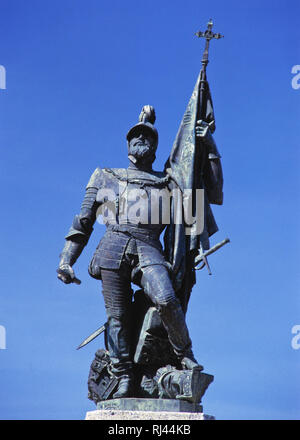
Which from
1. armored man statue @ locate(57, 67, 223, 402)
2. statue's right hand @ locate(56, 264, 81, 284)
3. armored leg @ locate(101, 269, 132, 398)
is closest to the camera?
armored man statue @ locate(57, 67, 223, 402)

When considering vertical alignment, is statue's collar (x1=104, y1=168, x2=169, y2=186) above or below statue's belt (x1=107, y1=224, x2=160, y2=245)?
above

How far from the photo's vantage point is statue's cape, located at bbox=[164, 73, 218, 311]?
34.7ft

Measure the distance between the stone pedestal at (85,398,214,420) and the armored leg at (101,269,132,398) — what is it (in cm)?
40

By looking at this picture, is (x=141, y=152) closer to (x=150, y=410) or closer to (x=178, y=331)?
(x=178, y=331)

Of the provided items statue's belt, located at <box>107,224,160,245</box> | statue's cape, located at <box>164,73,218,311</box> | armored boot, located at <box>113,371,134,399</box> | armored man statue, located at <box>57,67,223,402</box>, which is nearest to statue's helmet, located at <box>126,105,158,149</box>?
armored man statue, located at <box>57,67,223,402</box>

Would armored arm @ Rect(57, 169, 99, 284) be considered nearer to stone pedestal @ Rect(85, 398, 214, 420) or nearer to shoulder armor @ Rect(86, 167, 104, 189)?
shoulder armor @ Rect(86, 167, 104, 189)

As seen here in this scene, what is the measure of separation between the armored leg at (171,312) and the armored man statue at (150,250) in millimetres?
11

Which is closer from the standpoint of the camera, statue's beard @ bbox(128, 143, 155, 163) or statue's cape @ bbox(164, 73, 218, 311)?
statue's cape @ bbox(164, 73, 218, 311)

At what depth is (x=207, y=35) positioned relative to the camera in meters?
11.1

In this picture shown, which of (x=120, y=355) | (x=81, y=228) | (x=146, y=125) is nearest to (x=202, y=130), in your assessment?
(x=146, y=125)

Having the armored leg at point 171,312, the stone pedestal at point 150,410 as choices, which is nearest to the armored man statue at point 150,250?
the armored leg at point 171,312

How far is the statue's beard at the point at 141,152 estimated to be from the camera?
35.5 feet

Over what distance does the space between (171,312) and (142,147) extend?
7.04ft
